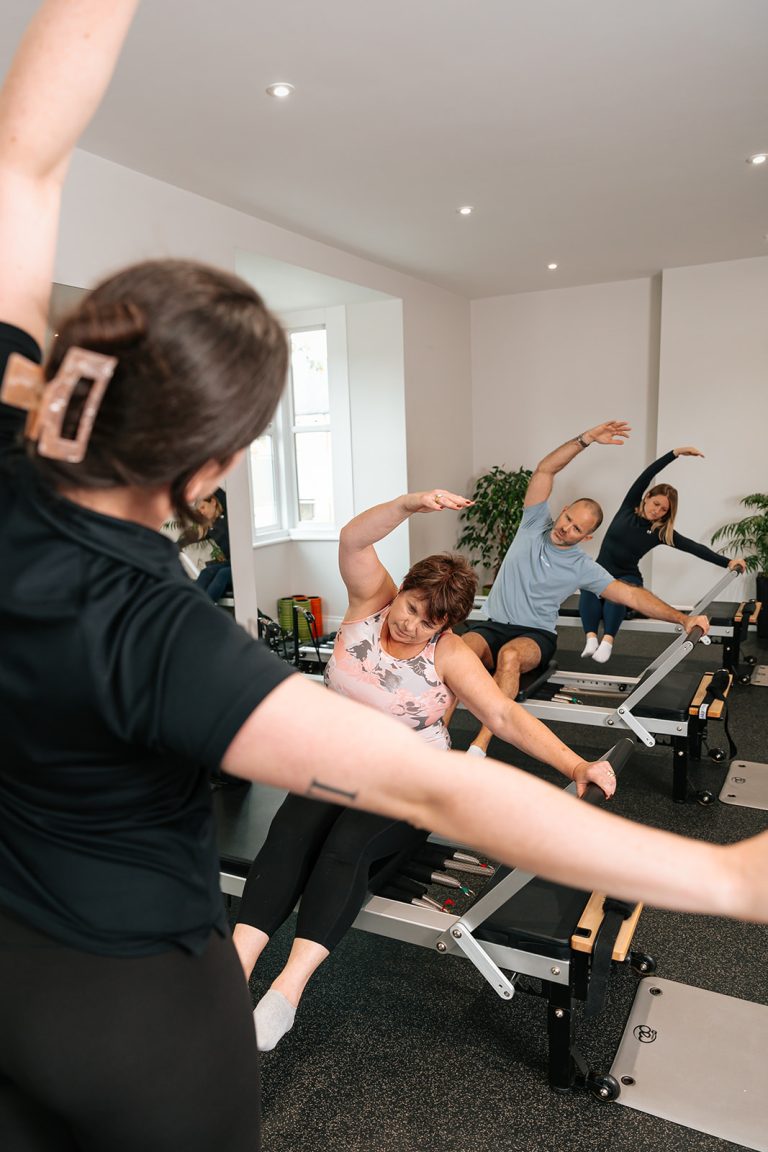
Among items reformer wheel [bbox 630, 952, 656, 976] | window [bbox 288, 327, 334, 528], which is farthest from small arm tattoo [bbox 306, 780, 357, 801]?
window [bbox 288, 327, 334, 528]

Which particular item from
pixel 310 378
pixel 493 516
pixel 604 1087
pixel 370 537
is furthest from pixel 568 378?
pixel 604 1087

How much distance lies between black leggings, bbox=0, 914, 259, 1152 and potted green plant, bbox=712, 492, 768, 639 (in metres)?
5.76

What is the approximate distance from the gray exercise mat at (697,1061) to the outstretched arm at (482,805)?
1.50 metres

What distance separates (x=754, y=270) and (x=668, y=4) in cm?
407

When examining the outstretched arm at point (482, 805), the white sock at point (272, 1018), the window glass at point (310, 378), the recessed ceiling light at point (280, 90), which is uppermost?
the recessed ceiling light at point (280, 90)

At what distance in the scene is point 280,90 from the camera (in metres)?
2.81

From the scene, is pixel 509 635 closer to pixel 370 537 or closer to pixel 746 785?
pixel 746 785

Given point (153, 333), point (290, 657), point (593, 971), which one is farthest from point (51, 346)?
point (290, 657)

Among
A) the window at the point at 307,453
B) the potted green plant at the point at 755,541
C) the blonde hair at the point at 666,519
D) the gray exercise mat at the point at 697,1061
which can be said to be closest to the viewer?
the gray exercise mat at the point at 697,1061

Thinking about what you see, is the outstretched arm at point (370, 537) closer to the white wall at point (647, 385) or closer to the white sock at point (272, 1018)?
the white sock at point (272, 1018)

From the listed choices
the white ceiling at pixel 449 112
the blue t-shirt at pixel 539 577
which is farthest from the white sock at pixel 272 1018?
the white ceiling at pixel 449 112

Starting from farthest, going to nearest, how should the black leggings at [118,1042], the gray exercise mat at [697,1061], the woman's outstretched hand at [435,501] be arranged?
the woman's outstretched hand at [435,501] < the gray exercise mat at [697,1061] < the black leggings at [118,1042]

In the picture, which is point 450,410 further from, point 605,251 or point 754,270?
point 754,270

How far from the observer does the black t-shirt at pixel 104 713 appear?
1.68ft
